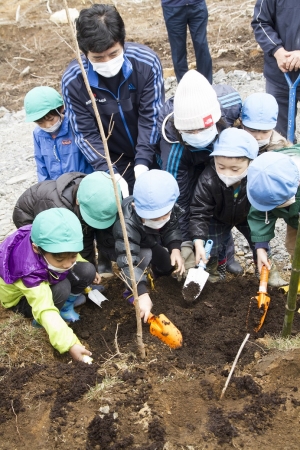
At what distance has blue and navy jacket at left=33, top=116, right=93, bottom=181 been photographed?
185 inches

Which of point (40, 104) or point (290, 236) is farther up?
point (40, 104)

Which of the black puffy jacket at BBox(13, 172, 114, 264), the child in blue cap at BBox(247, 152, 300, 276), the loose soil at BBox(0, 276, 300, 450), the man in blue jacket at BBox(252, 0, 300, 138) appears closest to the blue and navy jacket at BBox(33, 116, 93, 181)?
the black puffy jacket at BBox(13, 172, 114, 264)

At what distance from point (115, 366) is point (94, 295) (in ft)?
3.71

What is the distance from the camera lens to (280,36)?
17.1ft

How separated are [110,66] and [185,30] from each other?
14.3ft

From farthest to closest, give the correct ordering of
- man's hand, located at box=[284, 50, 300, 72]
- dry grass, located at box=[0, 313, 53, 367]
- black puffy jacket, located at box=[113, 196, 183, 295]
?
man's hand, located at box=[284, 50, 300, 72], black puffy jacket, located at box=[113, 196, 183, 295], dry grass, located at box=[0, 313, 53, 367]

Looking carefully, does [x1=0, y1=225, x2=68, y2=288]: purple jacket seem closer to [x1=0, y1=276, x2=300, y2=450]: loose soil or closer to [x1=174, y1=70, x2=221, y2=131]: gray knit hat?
[x1=0, y1=276, x2=300, y2=450]: loose soil

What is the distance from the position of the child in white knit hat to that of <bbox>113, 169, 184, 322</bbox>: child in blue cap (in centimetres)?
17

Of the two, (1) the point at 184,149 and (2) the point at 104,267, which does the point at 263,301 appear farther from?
(2) the point at 104,267

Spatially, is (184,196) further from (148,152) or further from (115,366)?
(115,366)

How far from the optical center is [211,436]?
8.89ft

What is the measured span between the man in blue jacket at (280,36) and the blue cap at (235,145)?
5.37 feet

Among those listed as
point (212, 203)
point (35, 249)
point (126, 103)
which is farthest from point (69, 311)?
point (126, 103)

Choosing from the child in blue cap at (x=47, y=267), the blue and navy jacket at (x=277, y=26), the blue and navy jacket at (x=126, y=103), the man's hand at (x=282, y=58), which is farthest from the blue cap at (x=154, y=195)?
the blue and navy jacket at (x=277, y=26)
